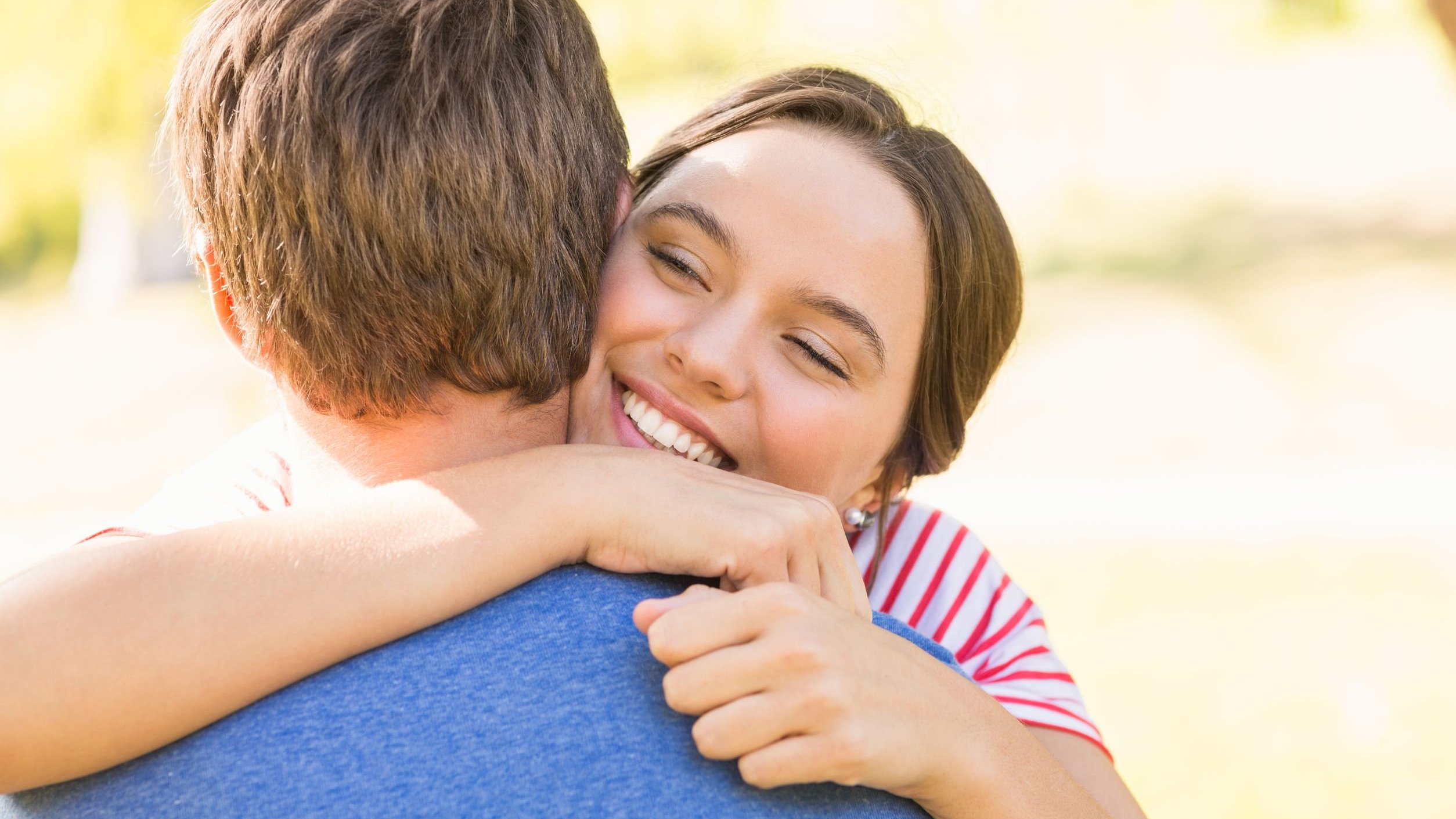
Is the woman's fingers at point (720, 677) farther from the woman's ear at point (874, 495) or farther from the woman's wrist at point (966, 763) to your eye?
the woman's ear at point (874, 495)

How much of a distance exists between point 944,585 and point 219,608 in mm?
1525

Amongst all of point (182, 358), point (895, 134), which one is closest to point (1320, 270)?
point (182, 358)

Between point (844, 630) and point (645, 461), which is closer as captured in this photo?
point (844, 630)

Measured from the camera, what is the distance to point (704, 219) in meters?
2.29

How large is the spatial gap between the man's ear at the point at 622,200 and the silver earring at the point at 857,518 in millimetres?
862

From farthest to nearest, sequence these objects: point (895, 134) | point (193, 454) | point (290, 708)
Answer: point (193, 454)
point (895, 134)
point (290, 708)

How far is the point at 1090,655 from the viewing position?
715 cm

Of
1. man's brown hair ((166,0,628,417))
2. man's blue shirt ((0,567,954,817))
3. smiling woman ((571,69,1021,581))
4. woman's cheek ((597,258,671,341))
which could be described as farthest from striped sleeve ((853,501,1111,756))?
man's brown hair ((166,0,628,417))

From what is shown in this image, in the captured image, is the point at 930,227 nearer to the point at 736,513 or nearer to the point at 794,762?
the point at 736,513

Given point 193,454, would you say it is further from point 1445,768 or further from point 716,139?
point 716,139

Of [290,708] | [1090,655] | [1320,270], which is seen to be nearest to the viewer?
[290,708]

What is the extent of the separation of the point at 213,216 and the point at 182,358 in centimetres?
1732

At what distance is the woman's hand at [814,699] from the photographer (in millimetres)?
1504

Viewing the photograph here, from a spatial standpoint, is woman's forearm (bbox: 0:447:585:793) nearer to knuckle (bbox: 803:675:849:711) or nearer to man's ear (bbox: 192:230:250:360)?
knuckle (bbox: 803:675:849:711)
